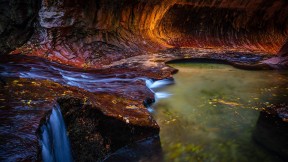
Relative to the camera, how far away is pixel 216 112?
Answer: 5312 millimetres

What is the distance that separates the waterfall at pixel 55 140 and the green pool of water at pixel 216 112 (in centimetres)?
142

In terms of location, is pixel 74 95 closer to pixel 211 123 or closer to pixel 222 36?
pixel 211 123

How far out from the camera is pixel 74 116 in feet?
12.3

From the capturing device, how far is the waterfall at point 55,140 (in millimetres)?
2865

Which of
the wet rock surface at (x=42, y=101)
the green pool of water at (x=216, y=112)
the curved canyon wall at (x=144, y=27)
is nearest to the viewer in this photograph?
the wet rock surface at (x=42, y=101)

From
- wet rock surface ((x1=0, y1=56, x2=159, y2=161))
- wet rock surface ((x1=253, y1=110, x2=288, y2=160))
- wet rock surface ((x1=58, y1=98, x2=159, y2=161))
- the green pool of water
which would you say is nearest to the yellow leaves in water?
the green pool of water

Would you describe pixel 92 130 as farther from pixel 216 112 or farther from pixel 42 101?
pixel 216 112

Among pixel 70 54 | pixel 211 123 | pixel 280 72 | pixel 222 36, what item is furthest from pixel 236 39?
pixel 211 123

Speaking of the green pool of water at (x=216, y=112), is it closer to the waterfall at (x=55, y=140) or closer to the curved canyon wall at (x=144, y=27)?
the waterfall at (x=55, y=140)

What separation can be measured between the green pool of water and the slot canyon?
0.07 feet

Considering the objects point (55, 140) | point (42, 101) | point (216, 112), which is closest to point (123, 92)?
point (216, 112)

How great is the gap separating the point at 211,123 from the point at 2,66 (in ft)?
14.4

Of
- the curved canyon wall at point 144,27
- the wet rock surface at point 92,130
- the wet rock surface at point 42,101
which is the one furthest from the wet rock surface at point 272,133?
the curved canyon wall at point 144,27

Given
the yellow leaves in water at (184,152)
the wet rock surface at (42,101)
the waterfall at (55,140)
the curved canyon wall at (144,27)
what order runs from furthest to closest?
1. the curved canyon wall at (144,27)
2. the yellow leaves in water at (184,152)
3. the waterfall at (55,140)
4. the wet rock surface at (42,101)
